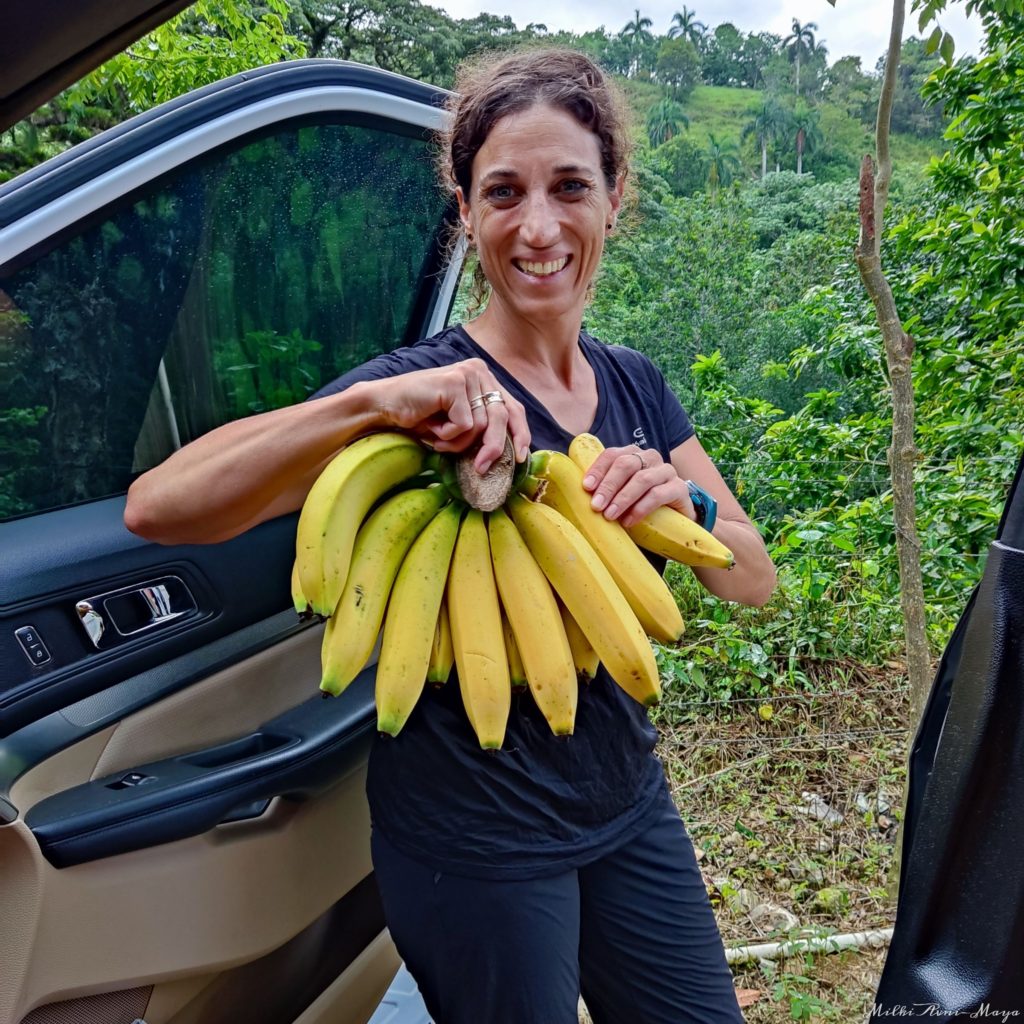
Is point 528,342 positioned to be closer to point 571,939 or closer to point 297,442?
point 297,442

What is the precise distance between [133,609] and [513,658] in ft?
2.30

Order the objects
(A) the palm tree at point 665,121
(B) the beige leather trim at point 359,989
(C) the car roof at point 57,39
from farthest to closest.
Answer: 1. (A) the palm tree at point 665,121
2. (B) the beige leather trim at point 359,989
3. (C) the car roof at point 57,39

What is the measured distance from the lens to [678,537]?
1.32m

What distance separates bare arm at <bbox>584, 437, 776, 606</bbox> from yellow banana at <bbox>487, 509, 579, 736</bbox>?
138mm

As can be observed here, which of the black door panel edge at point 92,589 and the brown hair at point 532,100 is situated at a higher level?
the brown hair at point 532,100

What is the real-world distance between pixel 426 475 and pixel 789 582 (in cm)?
389

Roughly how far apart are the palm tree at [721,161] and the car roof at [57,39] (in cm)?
3545

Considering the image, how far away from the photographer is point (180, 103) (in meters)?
1.58

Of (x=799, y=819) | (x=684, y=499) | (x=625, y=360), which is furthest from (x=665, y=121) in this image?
(x=684, y=499)

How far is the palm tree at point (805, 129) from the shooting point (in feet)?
143

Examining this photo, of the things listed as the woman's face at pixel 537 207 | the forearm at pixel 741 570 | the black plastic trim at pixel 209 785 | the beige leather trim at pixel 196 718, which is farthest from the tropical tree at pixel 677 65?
the black plastic trim at pixel 209 785

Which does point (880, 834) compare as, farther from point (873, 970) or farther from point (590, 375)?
point (590, 375)

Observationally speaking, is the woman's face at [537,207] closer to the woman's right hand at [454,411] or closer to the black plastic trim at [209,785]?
the woman's right hand at [454,411]

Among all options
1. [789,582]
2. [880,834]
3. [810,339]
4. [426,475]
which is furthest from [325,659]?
[810,339]
